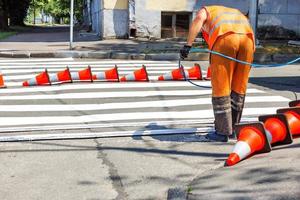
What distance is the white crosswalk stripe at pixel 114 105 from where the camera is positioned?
260 inches

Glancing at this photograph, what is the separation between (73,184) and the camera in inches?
170

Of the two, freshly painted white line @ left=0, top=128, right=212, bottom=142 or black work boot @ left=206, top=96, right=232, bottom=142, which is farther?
freshly painted white line @ left=0, top=128, right=212, bottom=142

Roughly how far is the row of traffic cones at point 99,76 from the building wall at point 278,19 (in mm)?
13142

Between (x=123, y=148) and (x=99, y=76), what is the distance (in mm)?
5033

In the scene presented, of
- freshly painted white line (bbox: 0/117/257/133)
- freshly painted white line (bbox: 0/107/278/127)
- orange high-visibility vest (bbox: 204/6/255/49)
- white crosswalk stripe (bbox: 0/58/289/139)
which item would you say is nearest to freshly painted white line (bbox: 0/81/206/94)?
white crosswalk stripe (bbox: 0/58/289/139)

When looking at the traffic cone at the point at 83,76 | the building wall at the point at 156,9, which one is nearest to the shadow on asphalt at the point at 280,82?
the traffic cone at the point at 83,76

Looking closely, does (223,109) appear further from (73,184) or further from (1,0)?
(1,0)

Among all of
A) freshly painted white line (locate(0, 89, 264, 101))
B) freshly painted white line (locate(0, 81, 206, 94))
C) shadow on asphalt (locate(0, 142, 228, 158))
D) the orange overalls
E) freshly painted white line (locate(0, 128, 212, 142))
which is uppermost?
the orange overalls

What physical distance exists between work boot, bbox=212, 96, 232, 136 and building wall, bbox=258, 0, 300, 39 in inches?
709

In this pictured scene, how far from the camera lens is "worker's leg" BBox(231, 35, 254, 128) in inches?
213

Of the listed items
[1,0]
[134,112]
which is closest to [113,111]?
[134,112]

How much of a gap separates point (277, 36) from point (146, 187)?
19.9m

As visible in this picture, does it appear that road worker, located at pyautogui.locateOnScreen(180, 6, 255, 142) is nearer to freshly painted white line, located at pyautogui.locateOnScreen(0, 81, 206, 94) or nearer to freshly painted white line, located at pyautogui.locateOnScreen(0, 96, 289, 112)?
freshly painted white line, located at pyautogui.locateOnScreen(0, 96, 289, 112)

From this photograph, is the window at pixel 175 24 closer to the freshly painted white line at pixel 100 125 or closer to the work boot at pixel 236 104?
the freshly painted white line at pixel 100 125
